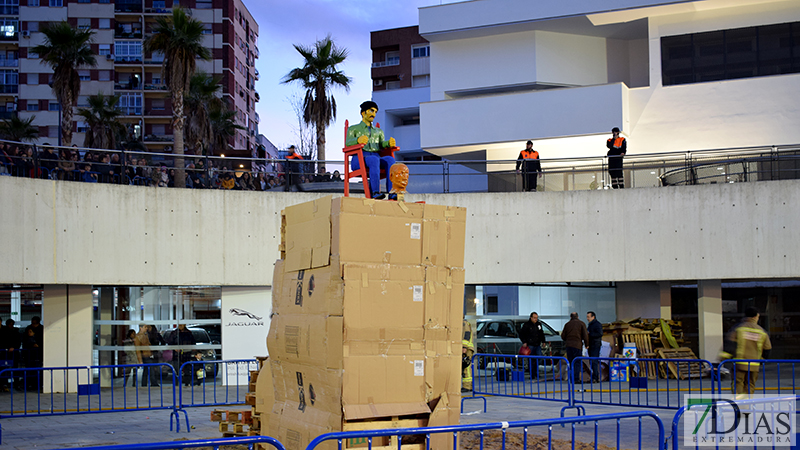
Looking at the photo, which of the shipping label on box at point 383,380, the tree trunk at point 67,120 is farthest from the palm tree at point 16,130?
the shipping label on box at point 383,380

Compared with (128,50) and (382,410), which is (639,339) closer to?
(382,410)

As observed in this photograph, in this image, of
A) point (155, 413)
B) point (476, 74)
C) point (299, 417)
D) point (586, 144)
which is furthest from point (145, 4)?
point (299, 417)

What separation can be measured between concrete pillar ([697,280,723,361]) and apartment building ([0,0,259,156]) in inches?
1822

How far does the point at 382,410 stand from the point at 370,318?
0.81m

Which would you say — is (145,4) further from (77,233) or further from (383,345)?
(383,345)

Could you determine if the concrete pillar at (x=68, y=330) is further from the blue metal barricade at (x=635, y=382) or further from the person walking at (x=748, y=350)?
the person walking at (x=748, y=350)

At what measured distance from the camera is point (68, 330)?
17000 mm

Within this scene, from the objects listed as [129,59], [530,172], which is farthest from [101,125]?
[530,172]

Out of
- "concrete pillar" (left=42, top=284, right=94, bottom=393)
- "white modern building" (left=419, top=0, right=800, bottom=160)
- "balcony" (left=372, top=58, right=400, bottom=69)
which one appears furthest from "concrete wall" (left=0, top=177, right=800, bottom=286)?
"balcony" (left=372, top=58, right=400, bottom=69)

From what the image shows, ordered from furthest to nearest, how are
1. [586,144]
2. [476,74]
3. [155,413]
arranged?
[476,74] < [586,144] < [155,413]

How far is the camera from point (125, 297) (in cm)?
1780

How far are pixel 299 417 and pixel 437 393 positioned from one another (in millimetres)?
1303

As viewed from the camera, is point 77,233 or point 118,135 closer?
point 77,233

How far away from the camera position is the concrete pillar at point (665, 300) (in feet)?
65.1
